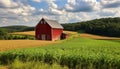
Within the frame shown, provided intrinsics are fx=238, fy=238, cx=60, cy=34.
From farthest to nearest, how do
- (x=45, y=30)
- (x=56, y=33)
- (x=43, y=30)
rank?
1. (x=56, y=33)
2. (x=43, y=30)
3. (x=45, y=30)

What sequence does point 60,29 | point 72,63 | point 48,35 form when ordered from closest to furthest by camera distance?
point 72,63 < point 48,35 < point 60,29

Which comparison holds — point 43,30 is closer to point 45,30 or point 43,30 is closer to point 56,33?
point 45,30

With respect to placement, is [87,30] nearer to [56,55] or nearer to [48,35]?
[48,35]

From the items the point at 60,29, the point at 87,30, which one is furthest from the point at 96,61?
the point at 87,30

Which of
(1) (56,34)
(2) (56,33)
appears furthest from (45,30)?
(1) (56,34)

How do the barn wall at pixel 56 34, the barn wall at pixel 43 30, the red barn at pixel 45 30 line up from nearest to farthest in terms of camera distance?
the red barn at pixel 45 30 → the barn wall at pixel 43 30 → the barn wall at pixel 56 34

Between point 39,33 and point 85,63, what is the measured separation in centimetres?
5326

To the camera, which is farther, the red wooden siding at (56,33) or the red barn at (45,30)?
the red wooden siding at (56,33)

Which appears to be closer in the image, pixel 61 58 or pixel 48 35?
pixel 61 58

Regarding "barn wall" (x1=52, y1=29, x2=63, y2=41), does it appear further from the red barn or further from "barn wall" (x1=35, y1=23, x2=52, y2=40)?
"barn wall" (x1=35, y1=23, x2=52, y2=40)

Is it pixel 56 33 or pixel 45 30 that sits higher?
pixel 45 30

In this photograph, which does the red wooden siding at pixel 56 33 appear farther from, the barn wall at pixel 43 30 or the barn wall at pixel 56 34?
the barn wall at pixel 43 30

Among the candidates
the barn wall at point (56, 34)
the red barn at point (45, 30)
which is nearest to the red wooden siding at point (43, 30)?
the red barn at point (45, 30)

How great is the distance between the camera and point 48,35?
6806cm
